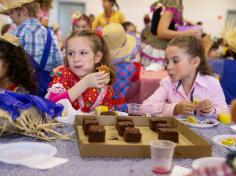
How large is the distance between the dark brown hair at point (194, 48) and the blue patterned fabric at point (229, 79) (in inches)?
28.2

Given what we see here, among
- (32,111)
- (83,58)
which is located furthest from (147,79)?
(32,111)

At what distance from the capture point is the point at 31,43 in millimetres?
2740

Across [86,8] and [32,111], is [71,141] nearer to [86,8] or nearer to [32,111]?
[32,111]

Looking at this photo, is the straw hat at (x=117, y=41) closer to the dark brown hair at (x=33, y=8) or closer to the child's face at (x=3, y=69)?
the dark brown hair at (x=33, y=8)

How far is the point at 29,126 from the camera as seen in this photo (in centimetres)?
127

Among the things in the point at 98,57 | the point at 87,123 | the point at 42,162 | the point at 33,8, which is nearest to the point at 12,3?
the point at 33,8

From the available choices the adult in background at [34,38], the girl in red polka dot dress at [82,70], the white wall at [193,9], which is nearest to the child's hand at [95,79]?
the girl in red polka dot dress at [82,70]

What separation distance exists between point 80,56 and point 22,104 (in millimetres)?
758

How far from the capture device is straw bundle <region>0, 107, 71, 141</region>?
1247mm

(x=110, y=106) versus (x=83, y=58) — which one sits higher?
(x=83, y=58)

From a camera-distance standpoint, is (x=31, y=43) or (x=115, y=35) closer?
(x=115, y=35)

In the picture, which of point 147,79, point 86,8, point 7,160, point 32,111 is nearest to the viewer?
point 7,160

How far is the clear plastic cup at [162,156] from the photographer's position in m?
0.94

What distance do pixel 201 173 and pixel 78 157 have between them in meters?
0.47
